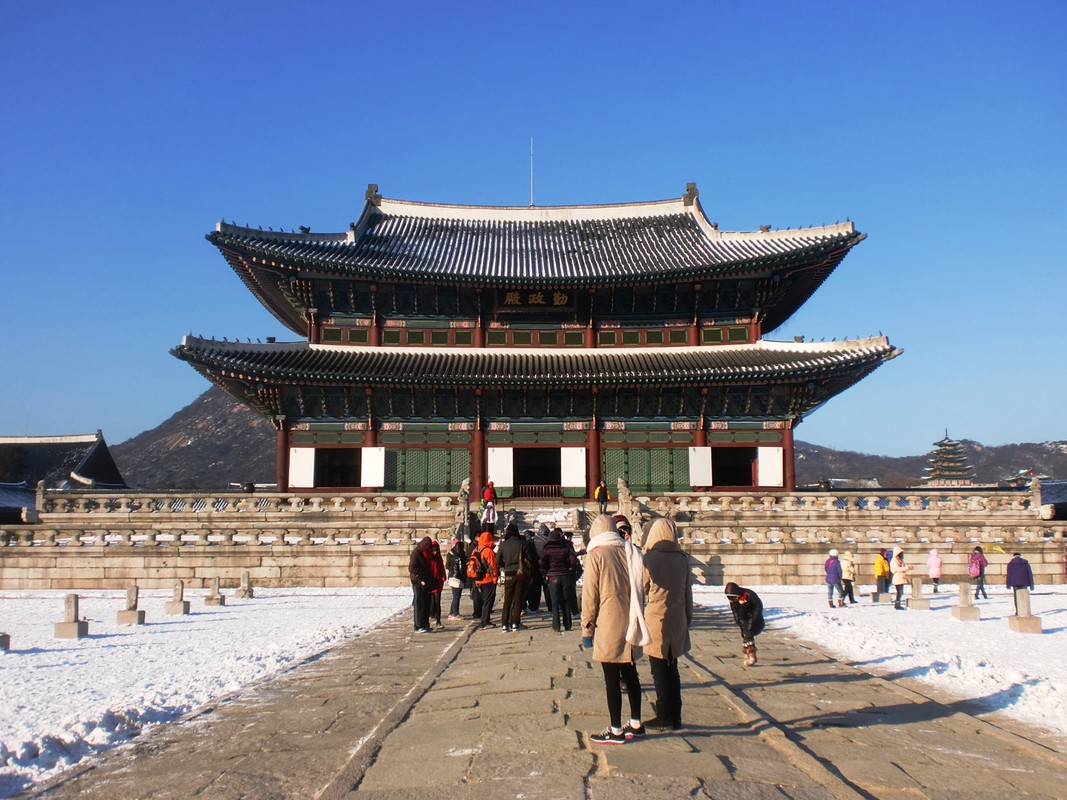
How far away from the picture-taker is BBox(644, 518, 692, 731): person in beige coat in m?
6.90

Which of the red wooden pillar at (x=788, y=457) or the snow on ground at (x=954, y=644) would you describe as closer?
the snow on ground at (x=954, y=644)

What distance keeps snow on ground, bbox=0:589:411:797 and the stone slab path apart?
50cm

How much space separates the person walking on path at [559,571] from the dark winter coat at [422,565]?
196cm

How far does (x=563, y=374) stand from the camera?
31.0 metres

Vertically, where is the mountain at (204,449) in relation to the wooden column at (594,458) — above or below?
above

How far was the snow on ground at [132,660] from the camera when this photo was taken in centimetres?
729

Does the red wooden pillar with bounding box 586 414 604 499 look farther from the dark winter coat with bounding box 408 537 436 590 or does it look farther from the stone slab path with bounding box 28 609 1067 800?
the stone slab path with bounding box 28 609 1067 800

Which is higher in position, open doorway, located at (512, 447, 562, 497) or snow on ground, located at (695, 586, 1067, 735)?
open doorway, located at (512, 447, 562, 497)

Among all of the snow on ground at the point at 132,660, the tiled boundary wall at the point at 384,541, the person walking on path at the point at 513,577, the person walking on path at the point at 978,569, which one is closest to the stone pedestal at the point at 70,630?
the snow on ground at the point at 132,660

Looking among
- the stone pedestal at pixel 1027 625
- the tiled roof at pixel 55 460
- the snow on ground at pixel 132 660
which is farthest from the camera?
the tiled roof at pixel 55 460

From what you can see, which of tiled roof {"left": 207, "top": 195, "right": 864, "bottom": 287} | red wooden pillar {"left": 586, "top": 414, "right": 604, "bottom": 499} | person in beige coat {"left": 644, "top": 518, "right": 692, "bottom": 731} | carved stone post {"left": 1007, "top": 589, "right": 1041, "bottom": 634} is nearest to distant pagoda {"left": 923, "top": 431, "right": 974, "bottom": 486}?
tiled roof {"left": 207, "top": 195, "right": 864, "bottom": 287}

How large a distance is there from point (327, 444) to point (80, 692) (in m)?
23.0

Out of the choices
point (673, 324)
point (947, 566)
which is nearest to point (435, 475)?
point (673, 324)

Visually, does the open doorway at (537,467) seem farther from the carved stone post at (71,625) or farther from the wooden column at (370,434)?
the carved stone post at (71,625)
